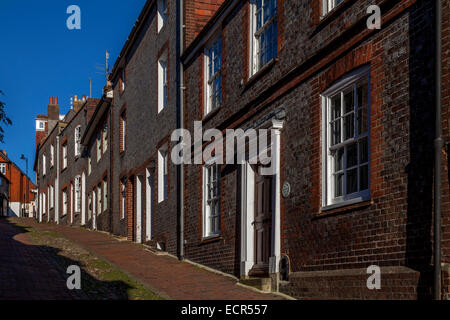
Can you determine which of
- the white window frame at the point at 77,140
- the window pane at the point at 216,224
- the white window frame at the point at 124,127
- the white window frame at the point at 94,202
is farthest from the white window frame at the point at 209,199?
the white window frame at the point at 77,140

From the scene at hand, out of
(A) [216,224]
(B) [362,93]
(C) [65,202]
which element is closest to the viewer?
(B) [362,93]

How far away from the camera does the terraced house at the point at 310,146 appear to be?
7.50 meters

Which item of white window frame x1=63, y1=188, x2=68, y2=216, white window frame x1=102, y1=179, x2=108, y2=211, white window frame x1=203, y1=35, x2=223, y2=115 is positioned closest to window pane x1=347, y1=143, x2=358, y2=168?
white window frame x1=203, y1=35, x2=223, y2=115

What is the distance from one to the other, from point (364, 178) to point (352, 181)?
0.33 meters

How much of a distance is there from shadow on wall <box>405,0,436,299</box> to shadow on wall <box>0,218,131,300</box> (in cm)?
542

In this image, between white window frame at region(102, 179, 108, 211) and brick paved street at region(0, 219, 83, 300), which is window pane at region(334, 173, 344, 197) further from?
white window frame at region(102, 179, 108, 211)

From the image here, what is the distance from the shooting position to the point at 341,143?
365 inches

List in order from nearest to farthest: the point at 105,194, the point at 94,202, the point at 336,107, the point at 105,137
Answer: the point at 336,107 → the point at 105,194 → the point at 105,137 → the point at 94,202

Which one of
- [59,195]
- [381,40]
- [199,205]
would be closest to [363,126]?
[381,40]

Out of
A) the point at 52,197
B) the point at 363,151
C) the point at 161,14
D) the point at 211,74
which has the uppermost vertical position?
the point at 161,14

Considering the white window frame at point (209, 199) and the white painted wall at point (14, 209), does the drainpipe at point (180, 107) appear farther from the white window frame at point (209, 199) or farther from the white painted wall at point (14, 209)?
the white painted wall at point (14, 209)

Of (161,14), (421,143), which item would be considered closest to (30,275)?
(421,143)

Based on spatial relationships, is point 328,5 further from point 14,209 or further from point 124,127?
point 14,209

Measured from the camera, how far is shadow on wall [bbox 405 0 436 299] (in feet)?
23.8
